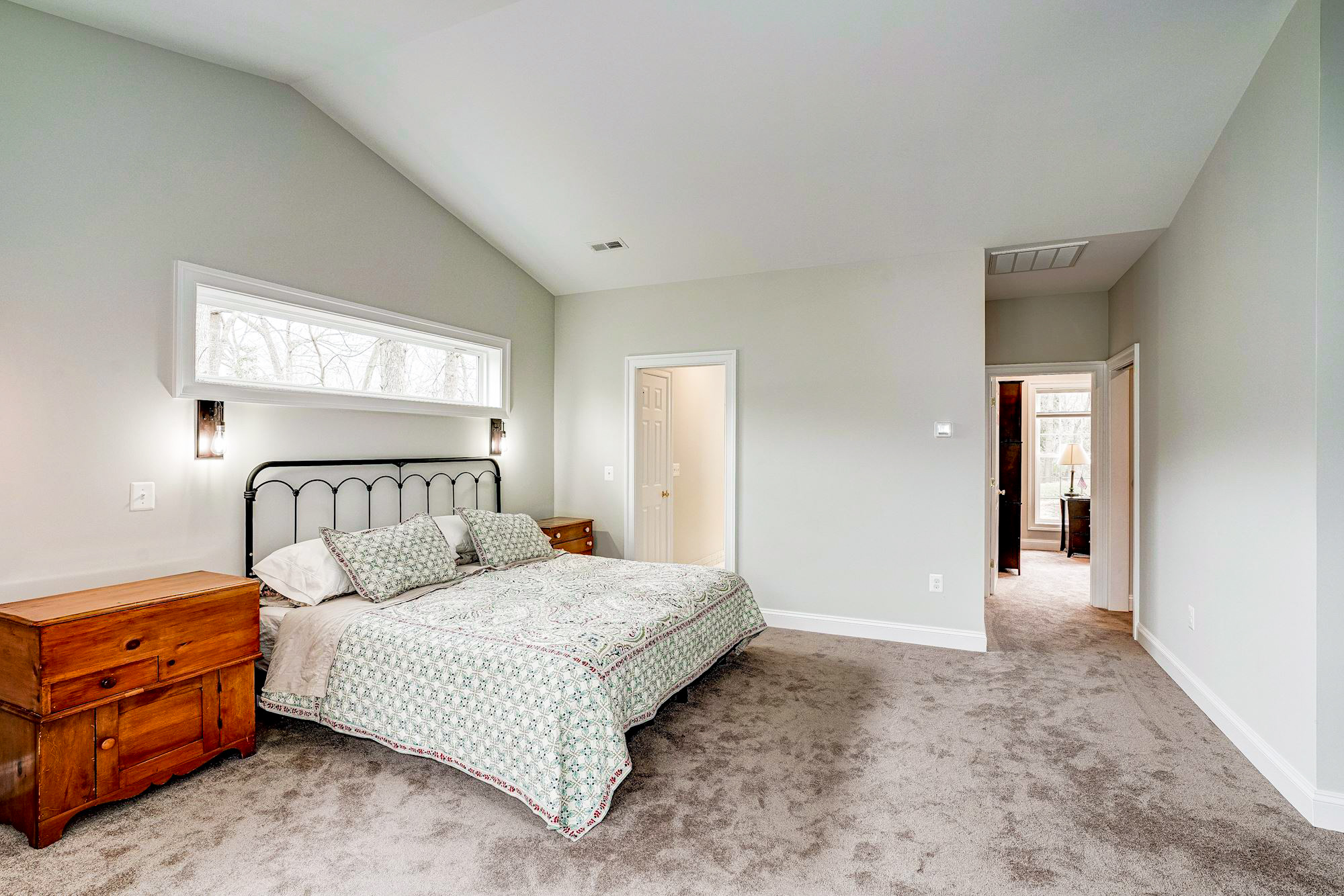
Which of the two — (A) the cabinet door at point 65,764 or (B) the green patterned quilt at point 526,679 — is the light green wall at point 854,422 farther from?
(A) the cabinet door at point 65,764

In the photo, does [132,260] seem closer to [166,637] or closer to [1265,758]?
[166,637]

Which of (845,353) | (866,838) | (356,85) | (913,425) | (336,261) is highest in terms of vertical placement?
(356,85)

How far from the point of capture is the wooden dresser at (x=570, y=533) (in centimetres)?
484

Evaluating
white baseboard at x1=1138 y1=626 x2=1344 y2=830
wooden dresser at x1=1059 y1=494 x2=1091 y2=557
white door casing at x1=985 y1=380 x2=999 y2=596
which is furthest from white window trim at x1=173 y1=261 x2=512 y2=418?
wooden dresser at x1=1059 y1=494 x2=1091 y2=557

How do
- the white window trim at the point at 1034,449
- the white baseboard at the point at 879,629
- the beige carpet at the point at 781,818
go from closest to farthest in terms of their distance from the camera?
the beige carpet at the point at 781,818 → the white baseboard at the point at 879,629 → the white window trim at the point at 1034,449

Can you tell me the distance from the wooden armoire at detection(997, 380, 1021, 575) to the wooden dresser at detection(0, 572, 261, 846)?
6551 mm

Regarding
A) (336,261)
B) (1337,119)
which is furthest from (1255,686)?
(336,261)

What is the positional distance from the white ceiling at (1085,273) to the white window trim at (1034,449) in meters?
3.78

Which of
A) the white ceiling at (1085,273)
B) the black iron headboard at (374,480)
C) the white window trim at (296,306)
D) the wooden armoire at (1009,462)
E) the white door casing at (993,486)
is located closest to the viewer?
the white window trim at (296,306)

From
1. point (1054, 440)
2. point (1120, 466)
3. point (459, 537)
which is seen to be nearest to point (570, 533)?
point (459, 537)

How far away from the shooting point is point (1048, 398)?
8.88 m

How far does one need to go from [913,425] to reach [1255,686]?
6.97ft

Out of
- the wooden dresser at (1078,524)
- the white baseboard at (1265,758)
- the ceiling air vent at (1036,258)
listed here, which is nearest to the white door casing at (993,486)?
the ceiling air vent at (1036,258)

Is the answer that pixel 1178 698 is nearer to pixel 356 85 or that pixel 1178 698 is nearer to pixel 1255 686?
pixel 1255 686
